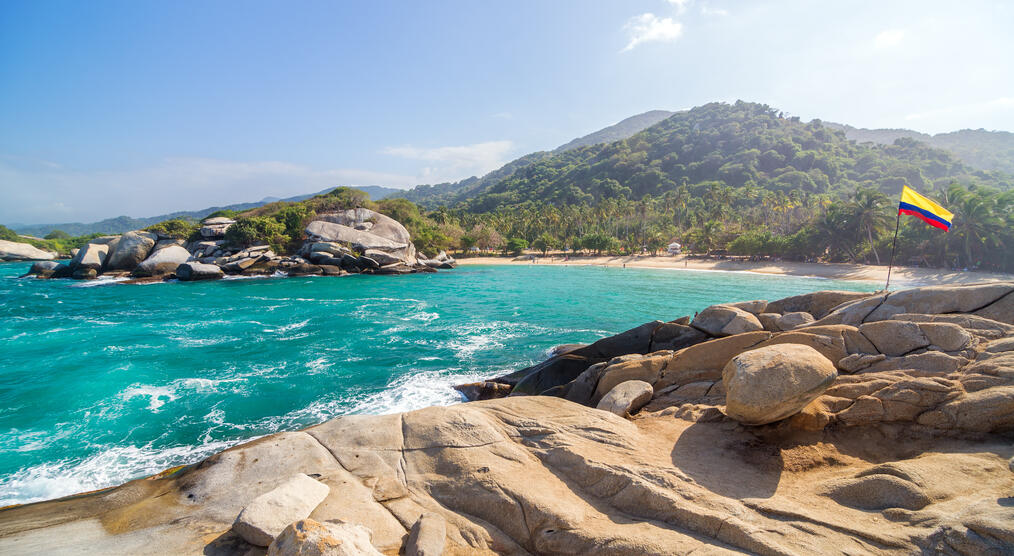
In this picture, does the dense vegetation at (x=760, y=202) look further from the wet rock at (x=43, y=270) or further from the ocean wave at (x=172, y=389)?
the ocean wave at (x=172, y=389)

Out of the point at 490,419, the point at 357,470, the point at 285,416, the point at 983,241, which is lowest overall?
the point at 285,416

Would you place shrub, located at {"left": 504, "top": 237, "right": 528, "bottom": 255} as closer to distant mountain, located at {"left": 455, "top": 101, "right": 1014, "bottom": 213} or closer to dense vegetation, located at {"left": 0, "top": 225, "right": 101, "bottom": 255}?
distant mountain, located at {"left": 455, "top": 101, "right": 1014, "bottom": 213}

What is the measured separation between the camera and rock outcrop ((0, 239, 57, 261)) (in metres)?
81.9

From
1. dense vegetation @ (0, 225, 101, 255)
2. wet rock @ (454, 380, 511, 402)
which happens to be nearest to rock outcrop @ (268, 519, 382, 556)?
wet rock @ (454, 380, 511, 402)

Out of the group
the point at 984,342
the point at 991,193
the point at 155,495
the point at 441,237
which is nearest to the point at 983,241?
the point at 991,193

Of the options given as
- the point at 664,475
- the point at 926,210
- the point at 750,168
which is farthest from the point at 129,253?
the point at 750,168

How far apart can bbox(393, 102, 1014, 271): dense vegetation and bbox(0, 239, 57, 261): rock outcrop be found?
9036 centimetres

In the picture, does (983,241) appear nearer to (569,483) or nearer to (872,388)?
(872,388)

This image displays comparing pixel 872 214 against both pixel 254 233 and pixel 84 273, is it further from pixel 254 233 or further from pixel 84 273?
pixel 84 273

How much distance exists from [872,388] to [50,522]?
13.5m

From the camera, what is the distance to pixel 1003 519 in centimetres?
352

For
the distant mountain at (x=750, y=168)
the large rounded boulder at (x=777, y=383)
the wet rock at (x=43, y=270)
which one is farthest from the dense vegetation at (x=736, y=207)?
the large rounded boulder at (x=777, y=383)

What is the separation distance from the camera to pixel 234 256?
5297cm

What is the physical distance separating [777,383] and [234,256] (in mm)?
63714
